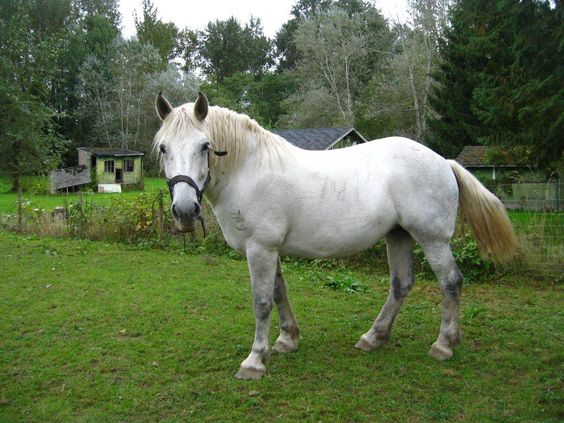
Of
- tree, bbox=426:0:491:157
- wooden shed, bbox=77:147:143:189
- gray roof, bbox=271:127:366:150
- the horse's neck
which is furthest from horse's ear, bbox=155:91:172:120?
wooden shed, bbox=77:147:143:189

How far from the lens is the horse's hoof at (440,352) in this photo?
3639 millimetres

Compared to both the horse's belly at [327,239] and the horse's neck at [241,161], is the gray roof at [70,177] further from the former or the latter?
the horse's belly at [327,239]

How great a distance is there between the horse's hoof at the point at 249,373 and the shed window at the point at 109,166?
998 inches

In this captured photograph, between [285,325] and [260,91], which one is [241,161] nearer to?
[285,325]

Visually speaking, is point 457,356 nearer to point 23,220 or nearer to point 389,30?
point 23,220

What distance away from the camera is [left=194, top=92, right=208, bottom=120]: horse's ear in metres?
3.02

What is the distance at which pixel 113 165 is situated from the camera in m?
27.0

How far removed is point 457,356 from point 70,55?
35685mm

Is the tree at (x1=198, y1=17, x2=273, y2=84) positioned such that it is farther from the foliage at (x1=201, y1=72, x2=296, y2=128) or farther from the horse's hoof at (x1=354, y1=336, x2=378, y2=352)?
the horse's hoof at (x1=354, y1=336, x2=378, y2=352)

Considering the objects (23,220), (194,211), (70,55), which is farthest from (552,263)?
(70,55)

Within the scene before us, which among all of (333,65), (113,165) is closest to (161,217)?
(113,165)

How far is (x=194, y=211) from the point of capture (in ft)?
9.46

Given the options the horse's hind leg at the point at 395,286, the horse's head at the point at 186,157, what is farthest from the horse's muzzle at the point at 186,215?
the horse's hind leg at the point at 395,286

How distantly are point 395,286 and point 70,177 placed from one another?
2456cm
